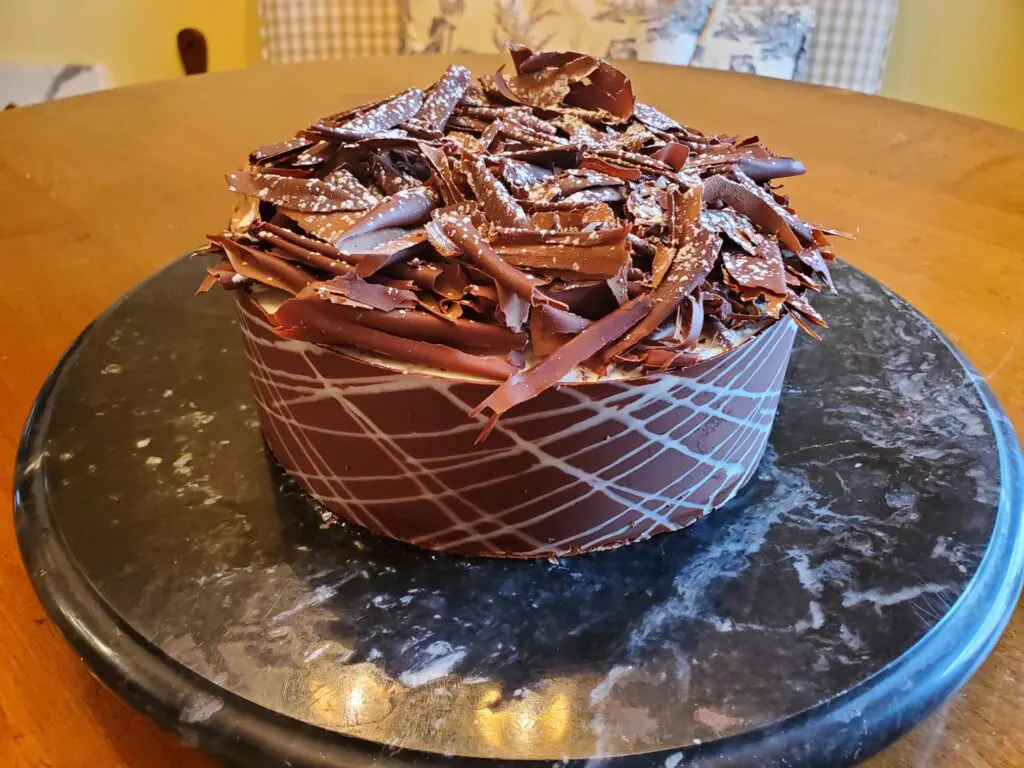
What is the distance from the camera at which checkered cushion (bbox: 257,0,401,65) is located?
10.6 feet

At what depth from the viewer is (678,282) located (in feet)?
2.69

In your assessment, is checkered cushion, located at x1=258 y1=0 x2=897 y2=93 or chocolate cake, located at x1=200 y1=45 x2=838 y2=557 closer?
chocolate cake, located at x1=200 y1=45 x2=838 y2=557

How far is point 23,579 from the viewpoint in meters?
0.92

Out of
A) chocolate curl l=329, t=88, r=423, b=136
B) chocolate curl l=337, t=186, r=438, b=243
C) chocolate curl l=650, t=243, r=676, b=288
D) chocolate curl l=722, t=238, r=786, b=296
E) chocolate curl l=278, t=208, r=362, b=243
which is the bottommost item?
chocolate curl l=722, t=238, r=786, b=296

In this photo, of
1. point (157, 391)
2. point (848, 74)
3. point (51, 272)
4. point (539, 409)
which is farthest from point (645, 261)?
point (848, 74)

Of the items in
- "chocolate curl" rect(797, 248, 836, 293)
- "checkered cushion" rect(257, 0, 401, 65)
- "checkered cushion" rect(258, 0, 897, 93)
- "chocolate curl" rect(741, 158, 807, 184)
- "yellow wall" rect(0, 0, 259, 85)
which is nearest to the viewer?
"chocolate curl" rect(797, 248, 836, 293)

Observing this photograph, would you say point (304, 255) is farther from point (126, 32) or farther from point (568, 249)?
point (126, 32)

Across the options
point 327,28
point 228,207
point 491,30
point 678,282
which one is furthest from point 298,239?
point 327,28

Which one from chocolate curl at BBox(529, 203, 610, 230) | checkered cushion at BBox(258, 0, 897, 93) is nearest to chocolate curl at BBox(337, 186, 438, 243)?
chocolate curl at BBox(529, 203, 610, 230)

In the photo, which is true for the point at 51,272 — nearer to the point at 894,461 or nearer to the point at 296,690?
the point at 296,690

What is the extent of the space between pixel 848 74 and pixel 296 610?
2.96 m

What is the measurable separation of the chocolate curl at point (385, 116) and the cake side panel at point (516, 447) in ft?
0.80

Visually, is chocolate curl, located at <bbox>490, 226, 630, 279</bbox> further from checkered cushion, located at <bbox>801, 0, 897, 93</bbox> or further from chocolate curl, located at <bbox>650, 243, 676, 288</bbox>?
checkered cushion, located at <bbox>801, 0, 897, 93</bbox>

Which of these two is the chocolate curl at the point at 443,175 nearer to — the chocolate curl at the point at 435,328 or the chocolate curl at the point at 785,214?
the chocolate curl at the point at 435,328
